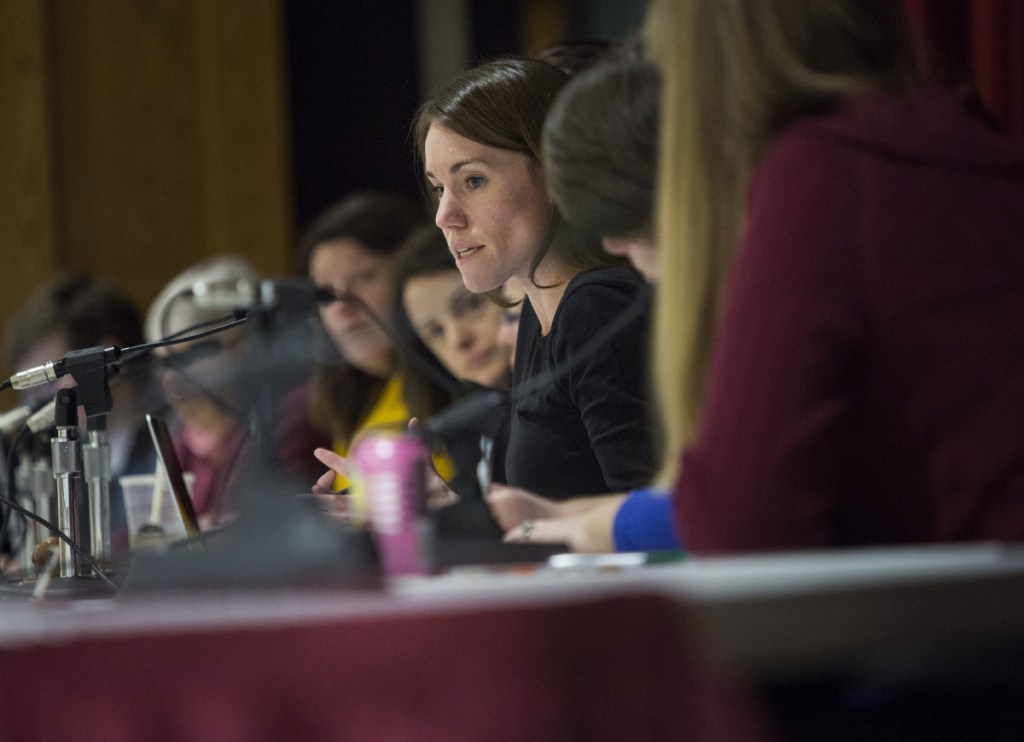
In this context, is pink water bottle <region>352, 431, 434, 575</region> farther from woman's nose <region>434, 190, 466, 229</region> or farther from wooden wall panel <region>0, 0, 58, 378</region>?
wooden wall panel <region>0, 0, 58, 378</region>

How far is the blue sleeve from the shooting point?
96 cm

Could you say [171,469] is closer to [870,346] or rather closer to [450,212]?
[450,212]

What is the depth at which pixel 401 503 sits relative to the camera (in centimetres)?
94

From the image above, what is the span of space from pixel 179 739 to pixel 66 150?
10.7 feet

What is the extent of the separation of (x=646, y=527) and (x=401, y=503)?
0.57 feet

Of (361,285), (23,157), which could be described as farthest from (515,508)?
(23,157)

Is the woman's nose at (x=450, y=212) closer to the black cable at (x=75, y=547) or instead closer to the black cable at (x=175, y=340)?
the black cable at (x=175, y=340)

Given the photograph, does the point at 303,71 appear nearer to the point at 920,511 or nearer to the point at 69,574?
the point at 69,574

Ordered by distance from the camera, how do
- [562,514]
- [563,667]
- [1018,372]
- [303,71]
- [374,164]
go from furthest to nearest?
[303,71], [374,164], [562,514], [1018,372], [563,667]

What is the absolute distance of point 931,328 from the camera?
0.85 meters

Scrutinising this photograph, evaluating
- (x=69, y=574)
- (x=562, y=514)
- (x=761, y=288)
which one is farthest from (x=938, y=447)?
(x=69, y=574)

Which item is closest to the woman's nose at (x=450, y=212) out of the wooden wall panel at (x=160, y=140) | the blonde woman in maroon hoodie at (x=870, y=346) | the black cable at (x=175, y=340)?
the black cable at (x=175, y=340)

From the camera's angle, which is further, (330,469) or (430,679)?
(330,469)

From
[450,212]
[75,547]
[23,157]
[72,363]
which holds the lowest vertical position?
[75,547]
